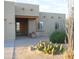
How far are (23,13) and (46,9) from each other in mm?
8070

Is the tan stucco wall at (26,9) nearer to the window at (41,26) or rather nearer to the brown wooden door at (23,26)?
the brown wooden door at (23,26)

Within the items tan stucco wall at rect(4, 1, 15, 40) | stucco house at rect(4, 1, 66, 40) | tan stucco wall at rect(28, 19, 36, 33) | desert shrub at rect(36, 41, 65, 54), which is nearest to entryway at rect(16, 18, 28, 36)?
stucco house at rect(4, 1, 66, 40)

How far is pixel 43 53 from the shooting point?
11.6 meters

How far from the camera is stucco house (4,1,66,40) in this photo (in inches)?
974

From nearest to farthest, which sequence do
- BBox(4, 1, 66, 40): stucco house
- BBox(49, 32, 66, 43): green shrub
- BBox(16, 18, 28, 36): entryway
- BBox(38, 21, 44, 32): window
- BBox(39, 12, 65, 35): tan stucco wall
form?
1. BBox(49, 32, 66, 43): green shrub
2. BBox(4, 1, 66, 40): stucco house
3. BBox(16, 18, 28, 36): entryway
4. BBox(38, 21, 44, 32): window
5. BBox(39, 12, 65, 35): tan stucco wall

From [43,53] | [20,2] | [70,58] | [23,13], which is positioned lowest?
[43,53]

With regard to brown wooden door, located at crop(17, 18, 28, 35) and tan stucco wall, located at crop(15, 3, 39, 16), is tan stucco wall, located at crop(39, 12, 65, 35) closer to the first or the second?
brown wooden door, located at crop(17, 18, 28, 35)

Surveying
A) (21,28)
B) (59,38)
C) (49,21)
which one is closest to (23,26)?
(21,28)

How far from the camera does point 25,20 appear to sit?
32.6 m

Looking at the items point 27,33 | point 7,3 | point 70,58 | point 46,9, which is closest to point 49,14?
point 46,9

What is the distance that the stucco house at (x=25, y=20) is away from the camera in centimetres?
2474

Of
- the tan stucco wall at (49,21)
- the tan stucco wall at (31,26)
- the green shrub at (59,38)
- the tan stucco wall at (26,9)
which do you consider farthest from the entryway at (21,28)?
the green shrub at (59,38)
